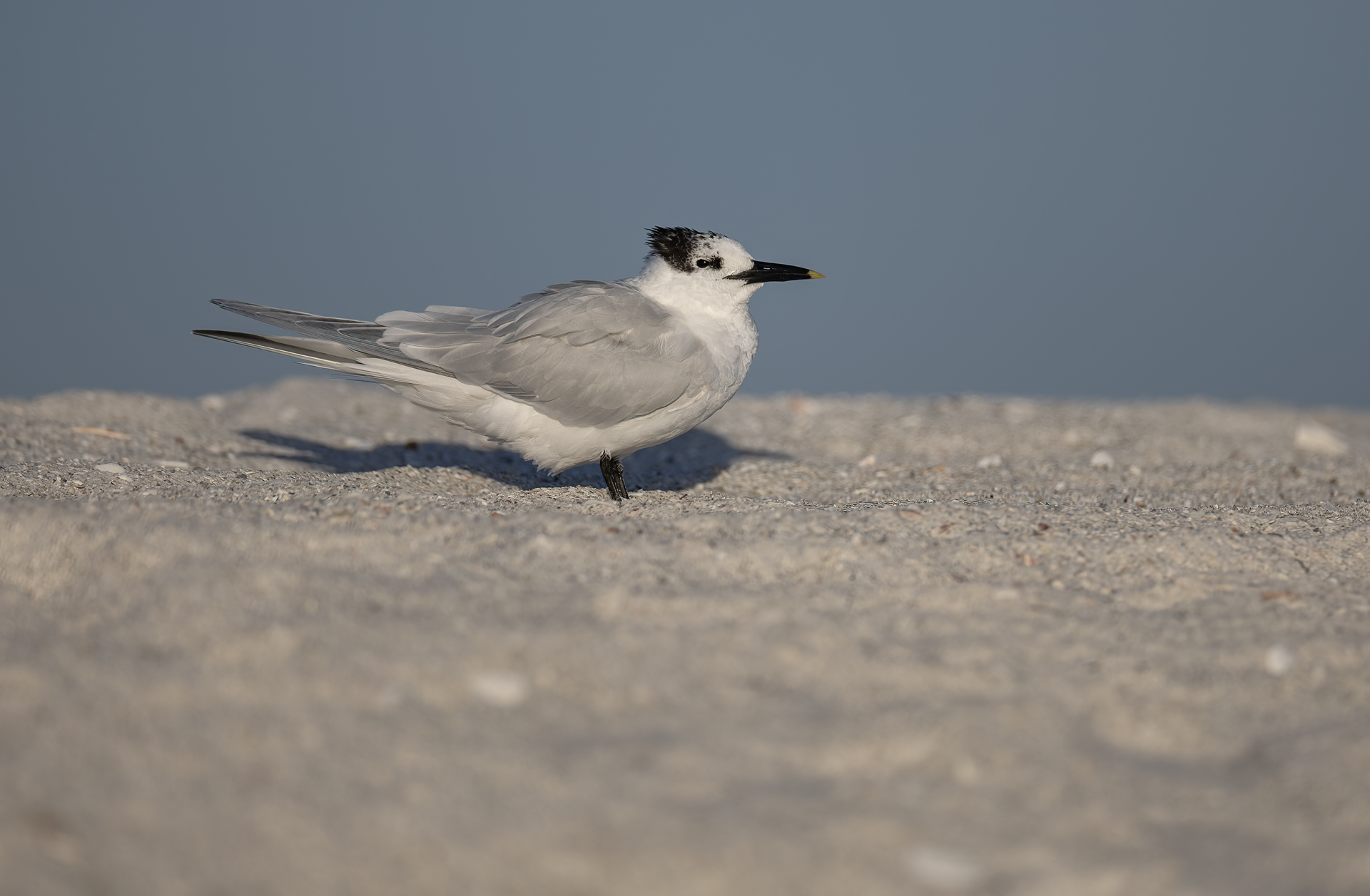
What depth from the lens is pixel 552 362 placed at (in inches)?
182

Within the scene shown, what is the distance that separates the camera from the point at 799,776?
215 centimetres

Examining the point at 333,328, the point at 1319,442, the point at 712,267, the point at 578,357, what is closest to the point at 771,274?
the point at 712,267

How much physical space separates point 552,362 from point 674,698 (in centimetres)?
248

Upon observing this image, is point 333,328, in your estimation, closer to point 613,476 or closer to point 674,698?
point 613,476

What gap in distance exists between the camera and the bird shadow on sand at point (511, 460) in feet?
19.5

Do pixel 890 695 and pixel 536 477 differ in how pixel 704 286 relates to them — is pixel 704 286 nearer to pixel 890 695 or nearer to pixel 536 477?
pixel 536 477

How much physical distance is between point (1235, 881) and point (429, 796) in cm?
154

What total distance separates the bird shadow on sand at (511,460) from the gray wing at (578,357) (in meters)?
1.04

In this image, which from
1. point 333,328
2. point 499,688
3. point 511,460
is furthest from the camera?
point 511,460

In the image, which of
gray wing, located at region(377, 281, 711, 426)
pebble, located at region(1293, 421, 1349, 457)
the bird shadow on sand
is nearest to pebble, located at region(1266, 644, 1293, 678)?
gray wing, located at region(377, 281, 711, 426)

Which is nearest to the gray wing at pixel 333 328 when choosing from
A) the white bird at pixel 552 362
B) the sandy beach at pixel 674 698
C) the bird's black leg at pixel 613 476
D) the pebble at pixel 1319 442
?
the white bird at pixel 552 362

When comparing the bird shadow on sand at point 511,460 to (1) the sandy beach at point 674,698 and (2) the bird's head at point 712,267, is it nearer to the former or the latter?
(2) the bird's head at point 712,267

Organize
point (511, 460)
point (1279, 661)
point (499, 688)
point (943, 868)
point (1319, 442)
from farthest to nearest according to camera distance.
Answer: point (1319, 442) → point (511, 460) → point (1279, 661) → point (499, 688) → point (943, 868)

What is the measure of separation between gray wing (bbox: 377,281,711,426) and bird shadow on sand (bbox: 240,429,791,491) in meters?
1.04
